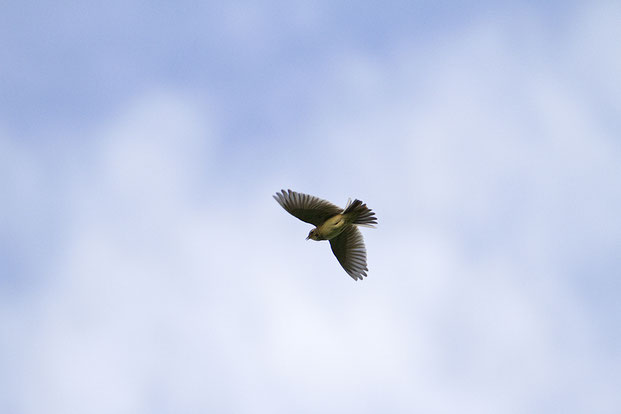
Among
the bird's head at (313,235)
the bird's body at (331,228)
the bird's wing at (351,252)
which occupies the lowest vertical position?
the bird's head at (313,235)

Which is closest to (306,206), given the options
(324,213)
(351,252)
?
Answer: (324,213)

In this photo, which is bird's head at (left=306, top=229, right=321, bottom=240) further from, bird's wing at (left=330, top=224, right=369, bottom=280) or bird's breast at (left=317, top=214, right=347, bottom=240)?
bird's wing at (left=330, top=224, right=369, bottom=280)

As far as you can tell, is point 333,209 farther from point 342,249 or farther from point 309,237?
point 342,249

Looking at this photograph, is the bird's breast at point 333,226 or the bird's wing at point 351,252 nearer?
the bird's breast at point 333,226

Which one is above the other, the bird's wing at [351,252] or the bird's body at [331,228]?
the bird's wing at [351,252]

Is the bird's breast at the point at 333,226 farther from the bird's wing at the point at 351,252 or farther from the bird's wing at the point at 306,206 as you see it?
the bird's wing at the point at 351,252

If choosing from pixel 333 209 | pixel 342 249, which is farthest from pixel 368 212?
pixel 342 249

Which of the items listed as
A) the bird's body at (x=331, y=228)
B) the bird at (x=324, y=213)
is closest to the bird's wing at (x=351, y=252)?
the bird at (x=324, y=213)
